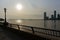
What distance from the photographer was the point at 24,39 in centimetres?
1066

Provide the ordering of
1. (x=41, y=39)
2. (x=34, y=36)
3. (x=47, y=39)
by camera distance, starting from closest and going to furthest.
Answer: (x=47, y=39), (x=41, y=39), (x=34, y=36)

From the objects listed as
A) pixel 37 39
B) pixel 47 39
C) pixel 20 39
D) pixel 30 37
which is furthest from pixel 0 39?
pixel 47 39

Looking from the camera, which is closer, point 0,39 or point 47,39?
point 47,39

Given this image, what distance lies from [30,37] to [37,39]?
51.1 inches

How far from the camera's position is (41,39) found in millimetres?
8945

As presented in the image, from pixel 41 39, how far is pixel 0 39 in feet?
13.0

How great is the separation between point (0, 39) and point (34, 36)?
316 cm

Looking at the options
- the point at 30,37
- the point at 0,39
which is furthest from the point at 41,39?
the point at 0,39

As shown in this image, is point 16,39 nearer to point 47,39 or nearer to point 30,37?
point 30,37

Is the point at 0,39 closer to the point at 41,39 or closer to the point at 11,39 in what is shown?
the point at 11,39

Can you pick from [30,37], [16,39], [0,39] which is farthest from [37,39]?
[0,39]

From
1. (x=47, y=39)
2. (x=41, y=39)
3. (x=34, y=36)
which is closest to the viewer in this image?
(x=47, y=39)

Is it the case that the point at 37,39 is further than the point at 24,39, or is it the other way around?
the point at 24,39

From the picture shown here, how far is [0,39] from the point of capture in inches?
417
